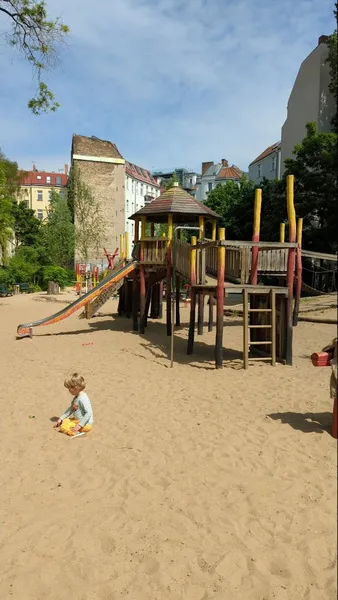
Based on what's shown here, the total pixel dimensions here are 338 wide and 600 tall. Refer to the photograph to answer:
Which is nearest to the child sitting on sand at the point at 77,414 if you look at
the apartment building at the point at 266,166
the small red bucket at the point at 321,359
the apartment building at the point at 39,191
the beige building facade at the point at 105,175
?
the small red bucket at the point at 321,359

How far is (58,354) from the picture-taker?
39.9ft

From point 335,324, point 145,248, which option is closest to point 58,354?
point 145,248

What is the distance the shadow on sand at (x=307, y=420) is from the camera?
6.08m

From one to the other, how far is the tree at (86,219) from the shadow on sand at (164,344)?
2724 centimetres

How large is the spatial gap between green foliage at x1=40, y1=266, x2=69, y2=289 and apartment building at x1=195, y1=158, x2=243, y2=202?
40.4 metres

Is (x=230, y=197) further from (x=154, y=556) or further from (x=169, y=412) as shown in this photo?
(x=154, y=556)

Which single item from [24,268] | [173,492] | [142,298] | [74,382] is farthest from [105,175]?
[173,492]

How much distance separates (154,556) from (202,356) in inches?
325

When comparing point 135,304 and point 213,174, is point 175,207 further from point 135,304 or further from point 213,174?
point 213,174

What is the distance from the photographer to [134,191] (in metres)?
61.5

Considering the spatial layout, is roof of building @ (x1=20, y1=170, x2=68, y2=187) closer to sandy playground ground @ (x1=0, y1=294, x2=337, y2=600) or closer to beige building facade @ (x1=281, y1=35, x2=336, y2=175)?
sandy playground ground @ (x1=0, y1=294, x2=337, y2=600)

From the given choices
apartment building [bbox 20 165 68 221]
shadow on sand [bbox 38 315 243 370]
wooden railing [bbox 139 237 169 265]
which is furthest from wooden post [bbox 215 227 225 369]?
apartment building [bbox 20 165 68 221]

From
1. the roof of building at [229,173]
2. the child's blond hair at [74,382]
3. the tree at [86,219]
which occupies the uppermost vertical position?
the roof of building at [229,173]

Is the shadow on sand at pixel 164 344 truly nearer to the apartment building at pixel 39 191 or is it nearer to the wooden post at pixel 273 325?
the wooden post at pixel 273 325
